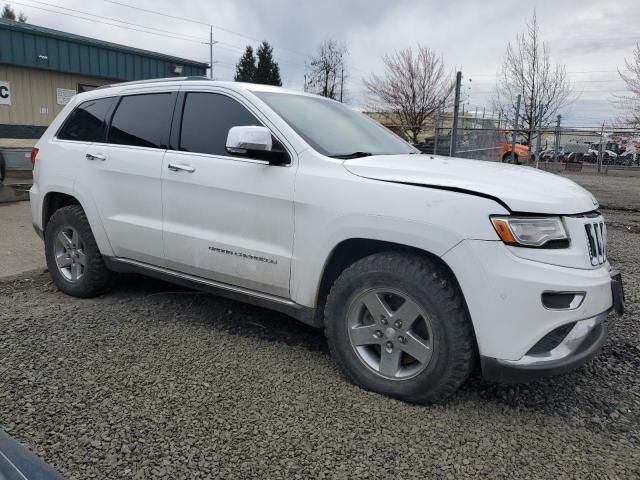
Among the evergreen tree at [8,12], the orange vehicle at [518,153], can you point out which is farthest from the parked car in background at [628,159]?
the evergreen tree at [8,12]

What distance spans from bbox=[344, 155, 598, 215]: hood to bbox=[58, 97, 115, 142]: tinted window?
95.6 inches

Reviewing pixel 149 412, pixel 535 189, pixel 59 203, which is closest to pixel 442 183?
pixel 535 189

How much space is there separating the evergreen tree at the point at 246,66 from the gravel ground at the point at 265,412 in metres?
36.9

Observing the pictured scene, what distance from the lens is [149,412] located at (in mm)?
2748

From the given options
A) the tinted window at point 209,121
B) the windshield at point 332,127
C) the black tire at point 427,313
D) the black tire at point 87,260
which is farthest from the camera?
the black tire at point 87,260

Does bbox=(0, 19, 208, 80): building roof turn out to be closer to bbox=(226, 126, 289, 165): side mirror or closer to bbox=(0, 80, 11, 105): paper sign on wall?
bbox=(0, 80, 11, 105): paper sign on wall

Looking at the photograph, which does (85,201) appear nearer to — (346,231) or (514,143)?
(346,231)

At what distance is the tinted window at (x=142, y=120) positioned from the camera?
13.1ft

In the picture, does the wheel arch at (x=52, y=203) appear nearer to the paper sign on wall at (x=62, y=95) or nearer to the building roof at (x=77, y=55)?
the building roof at (x=77, y=55)

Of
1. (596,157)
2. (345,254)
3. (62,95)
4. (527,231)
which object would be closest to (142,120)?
(345,254)

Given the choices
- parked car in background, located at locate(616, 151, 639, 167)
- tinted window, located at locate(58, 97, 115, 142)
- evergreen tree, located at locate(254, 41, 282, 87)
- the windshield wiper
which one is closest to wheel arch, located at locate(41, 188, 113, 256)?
tinted window, located at locate(58, 97, 115, 142)

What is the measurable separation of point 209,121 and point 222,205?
0.68 metres

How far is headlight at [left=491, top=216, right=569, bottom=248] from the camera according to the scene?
2545 mm

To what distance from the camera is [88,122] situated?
4.52m
